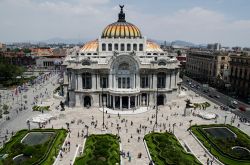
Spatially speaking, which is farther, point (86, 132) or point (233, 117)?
point (233, 117)

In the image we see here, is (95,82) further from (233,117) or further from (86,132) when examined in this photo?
(233,117)

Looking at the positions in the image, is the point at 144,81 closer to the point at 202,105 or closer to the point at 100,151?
the point at 202,105

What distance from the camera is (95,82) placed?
82188 millimetres

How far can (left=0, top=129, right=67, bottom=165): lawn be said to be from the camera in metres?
45.7

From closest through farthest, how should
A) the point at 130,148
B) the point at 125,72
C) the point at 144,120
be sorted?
the point at 130,148, the point at 144,120, the point at 125,72

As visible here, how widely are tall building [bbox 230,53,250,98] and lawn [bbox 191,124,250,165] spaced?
131 feet

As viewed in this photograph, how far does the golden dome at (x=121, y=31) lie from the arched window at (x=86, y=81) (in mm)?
15629

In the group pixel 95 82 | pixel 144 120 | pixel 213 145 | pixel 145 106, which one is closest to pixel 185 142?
pixel 213 145

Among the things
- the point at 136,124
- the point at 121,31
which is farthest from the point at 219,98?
the point at 136,124

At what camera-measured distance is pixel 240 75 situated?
338 ft

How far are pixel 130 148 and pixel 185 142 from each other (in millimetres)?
11441

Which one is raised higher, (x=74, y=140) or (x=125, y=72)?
(x=125, y=72)

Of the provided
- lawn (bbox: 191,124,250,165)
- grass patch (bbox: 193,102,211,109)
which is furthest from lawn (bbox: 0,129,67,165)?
grass patch (bbox: 193,102,211,109)

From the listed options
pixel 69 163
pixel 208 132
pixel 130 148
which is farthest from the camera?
pixel 208 132
